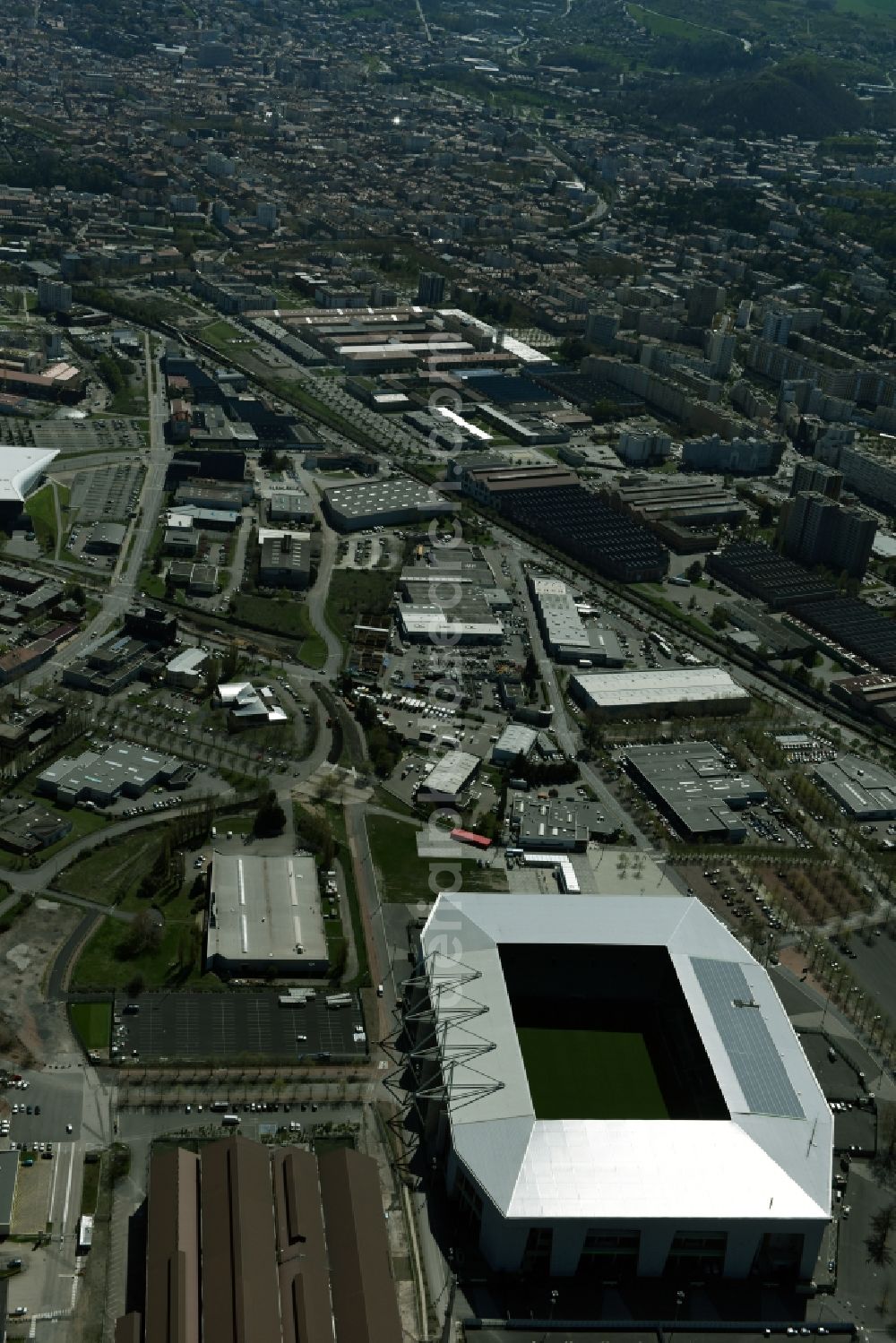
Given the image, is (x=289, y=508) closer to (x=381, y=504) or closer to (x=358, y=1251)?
(x=381, y=504)

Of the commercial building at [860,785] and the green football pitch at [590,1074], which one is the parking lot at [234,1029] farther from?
the commercial building at [860,785]

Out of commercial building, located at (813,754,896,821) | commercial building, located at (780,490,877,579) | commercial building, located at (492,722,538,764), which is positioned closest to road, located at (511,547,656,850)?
commercial building, located at (492,722,538,764)

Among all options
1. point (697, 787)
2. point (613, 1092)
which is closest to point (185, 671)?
point (697, 787)

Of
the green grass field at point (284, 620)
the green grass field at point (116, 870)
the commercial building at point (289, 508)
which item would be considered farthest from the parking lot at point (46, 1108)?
the commercial building at point (289, 508)

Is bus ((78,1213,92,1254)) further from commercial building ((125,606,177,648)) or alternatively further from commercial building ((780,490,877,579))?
commercial building ((780,490,877,579))

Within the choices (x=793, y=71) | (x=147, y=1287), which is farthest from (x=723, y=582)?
(x=793, y=71)

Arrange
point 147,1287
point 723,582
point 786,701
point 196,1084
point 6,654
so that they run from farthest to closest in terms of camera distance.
Answer: point 723,582, point 786,701, point 6,654, point 196,1084, point 147,1287

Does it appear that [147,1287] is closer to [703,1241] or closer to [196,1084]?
[196,1084]
